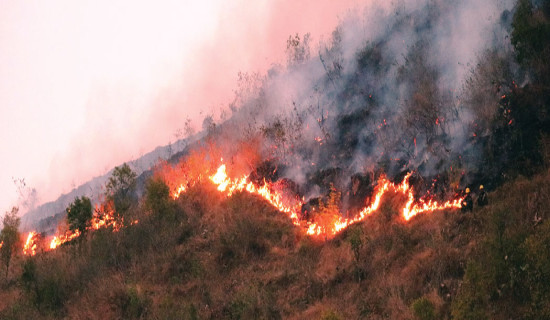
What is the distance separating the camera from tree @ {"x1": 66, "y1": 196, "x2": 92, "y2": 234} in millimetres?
17500

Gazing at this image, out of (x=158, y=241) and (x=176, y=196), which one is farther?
(x=176, y=196)

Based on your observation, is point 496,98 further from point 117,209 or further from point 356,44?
point 117,209

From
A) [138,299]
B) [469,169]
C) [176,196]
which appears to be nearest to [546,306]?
[469,169]

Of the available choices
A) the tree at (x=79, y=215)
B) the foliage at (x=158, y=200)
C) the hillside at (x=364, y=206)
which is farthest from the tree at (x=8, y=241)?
the foliage at (x=158, y=200)

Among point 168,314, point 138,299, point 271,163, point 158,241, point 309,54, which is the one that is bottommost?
point 168,314

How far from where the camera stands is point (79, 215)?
17.5m

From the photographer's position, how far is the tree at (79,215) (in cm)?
1750

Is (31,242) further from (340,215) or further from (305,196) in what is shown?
(340,215)

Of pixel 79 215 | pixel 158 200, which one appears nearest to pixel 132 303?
pixel 158 200

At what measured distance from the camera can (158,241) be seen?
1574 centimetres

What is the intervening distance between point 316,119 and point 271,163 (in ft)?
9.27

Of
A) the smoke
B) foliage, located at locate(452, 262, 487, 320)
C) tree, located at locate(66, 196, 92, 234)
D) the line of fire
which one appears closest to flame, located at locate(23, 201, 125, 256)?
the line of fire

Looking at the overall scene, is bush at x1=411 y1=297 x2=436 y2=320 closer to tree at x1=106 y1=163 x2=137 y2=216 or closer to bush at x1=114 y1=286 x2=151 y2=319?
bush at x1=114 y1=286 x2=151 y2=319

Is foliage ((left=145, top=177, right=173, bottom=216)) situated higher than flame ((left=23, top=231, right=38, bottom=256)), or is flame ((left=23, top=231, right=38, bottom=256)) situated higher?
flame ((left=23, top=231, right=38, bottom=256))
